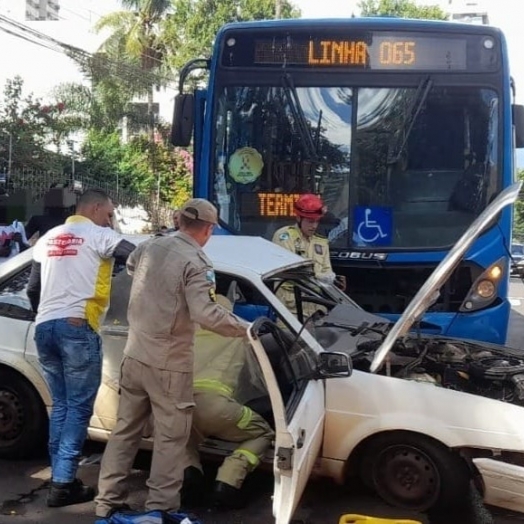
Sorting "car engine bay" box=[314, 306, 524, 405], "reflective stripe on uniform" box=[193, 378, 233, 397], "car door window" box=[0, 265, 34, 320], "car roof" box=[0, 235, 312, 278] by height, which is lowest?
"reflective stripe on uniform" box=[193, 378, 233, 397]

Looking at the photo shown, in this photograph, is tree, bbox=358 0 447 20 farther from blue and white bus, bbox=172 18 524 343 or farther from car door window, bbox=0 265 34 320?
car door window, bbox=0 265 34 320

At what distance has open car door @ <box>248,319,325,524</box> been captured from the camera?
3.49 meters

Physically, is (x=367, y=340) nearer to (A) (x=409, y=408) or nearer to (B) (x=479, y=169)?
(A) (x=409, y=408)

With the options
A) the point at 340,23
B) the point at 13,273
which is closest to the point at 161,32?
the point at 340,23

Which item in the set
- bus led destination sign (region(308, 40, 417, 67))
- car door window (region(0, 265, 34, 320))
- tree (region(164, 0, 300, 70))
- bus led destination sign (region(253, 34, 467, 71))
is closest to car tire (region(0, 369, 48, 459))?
car door window (region(0, 265, 34, 320))

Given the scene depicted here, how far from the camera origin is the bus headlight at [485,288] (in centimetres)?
657

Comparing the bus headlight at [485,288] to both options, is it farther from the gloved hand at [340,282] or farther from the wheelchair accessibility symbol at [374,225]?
the gloved hand at [340,282]

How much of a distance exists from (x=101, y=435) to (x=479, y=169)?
3.95 metres

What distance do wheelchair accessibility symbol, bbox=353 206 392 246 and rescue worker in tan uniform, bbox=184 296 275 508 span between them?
8.44 feet

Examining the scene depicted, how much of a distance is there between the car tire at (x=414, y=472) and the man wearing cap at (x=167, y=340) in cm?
113

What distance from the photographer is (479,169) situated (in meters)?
6.85

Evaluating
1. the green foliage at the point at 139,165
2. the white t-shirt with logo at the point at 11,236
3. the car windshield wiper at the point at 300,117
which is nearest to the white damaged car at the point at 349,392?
the car windshield wiper at the point at 300,117

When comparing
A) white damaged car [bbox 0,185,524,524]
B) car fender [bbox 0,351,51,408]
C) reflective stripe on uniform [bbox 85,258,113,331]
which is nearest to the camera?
white damaged car [bbox 0,185,524,524]

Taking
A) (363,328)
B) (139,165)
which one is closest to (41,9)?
(139,165)
